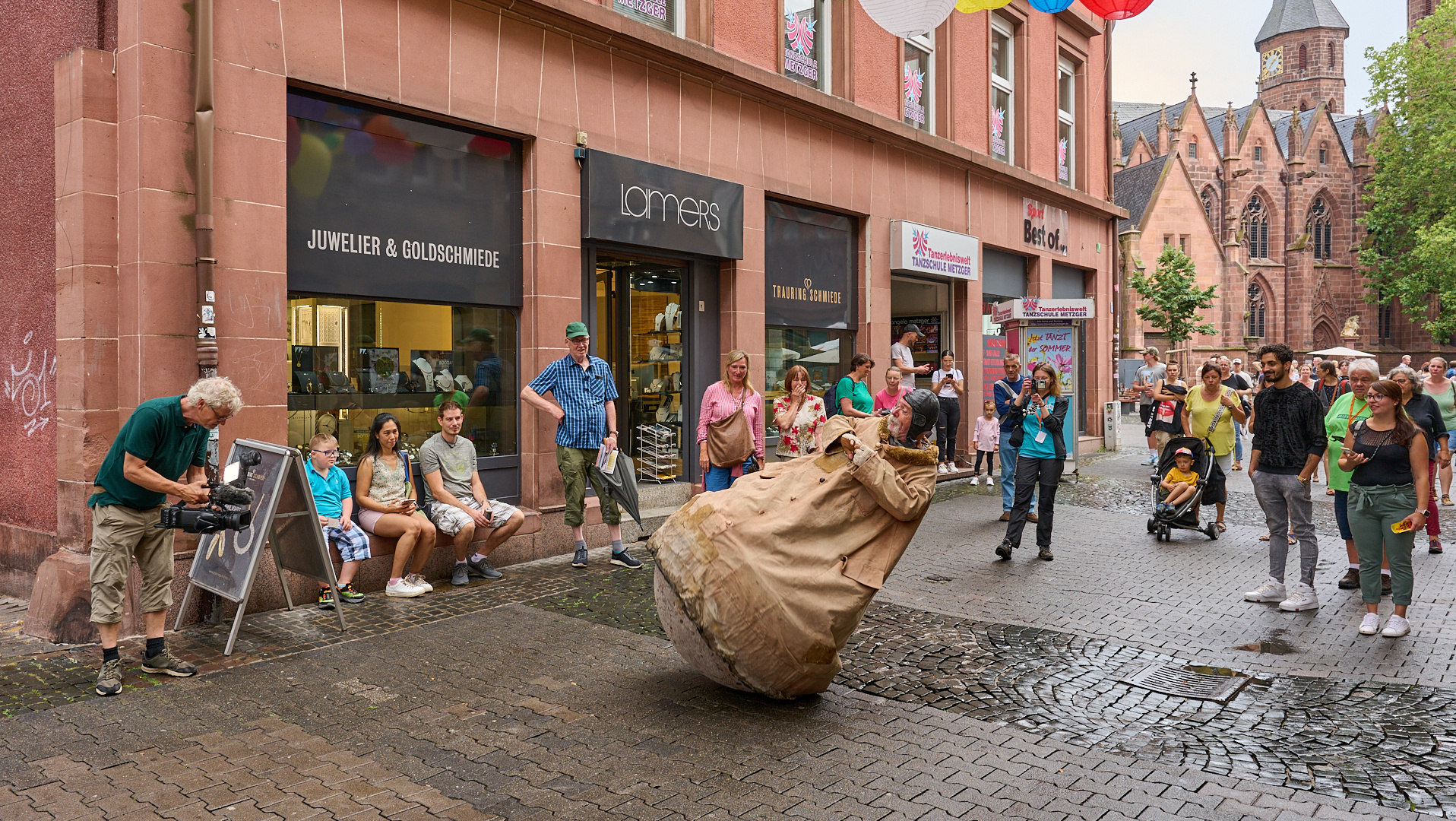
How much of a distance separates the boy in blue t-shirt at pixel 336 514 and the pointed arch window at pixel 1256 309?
6667 cm

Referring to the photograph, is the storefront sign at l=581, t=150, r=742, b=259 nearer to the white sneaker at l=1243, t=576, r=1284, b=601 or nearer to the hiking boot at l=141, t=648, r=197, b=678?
the hiking boot at l=141, t=648, r=197, b=678

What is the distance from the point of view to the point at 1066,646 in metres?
6.17

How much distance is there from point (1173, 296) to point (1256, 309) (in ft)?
66.7

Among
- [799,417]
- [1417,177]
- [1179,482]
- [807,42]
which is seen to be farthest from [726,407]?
[1417,177]

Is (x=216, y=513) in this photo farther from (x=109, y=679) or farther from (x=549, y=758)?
(x=549, y=758)

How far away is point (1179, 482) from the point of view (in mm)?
10336

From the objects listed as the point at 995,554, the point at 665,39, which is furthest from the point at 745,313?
the point at 995,554

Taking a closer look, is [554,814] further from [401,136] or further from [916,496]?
[401,136]

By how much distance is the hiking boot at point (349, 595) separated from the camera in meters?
7.09

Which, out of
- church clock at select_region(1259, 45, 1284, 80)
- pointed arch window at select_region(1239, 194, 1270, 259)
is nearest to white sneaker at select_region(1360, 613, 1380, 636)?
pointed arch window at select_region(1239, 194, 1270, 259)

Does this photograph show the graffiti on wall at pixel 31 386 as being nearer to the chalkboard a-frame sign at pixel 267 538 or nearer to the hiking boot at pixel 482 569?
the chalkboard a-frame sign at pixel 267 538

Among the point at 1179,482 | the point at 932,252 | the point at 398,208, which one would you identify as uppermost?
the point at 932,252

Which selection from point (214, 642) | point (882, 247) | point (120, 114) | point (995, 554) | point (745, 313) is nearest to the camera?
point (214, 642)

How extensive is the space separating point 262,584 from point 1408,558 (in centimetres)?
754
